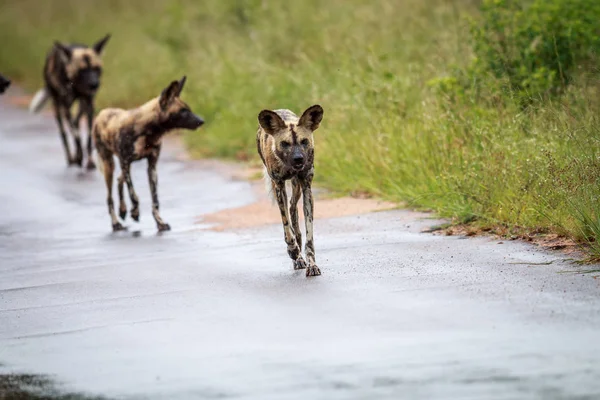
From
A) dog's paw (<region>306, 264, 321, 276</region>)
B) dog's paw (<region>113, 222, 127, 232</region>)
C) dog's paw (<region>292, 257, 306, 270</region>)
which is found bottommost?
dog's paw (<region>306, 264, 321, 276</region>)

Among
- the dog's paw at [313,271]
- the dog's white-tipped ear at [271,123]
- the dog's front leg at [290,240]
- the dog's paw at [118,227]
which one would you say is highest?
the dog's white-tipped ear at [271,123]

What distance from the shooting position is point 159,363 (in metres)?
5.50

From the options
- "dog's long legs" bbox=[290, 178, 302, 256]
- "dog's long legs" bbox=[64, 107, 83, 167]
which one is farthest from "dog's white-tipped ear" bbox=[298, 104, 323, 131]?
"dog's long legs" bbox=[64, 107, 83, 167]

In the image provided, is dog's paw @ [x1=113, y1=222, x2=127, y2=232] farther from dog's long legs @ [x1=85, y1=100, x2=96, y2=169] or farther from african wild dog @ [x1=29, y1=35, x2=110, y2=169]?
african wild dog @ [x1=29, y1=35, x2=110, y2=169]

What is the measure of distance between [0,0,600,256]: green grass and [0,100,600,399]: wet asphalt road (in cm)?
50

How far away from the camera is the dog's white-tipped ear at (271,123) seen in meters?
7.60

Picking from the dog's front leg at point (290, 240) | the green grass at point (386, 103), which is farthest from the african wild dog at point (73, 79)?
the dog's front leg at point (290, 240)

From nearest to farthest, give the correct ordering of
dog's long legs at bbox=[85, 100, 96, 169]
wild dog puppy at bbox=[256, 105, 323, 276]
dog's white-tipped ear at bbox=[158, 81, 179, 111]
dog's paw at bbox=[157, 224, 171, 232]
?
1. wild dog puppy at bbox=[256, 105, 323, 276]
2. dog's paw at bbox=[157, 224, 171, 232]
3. dog's white-tipped ear at bbox=[158, 81, 179, 111]
4. dog's long legs at bbox=[85, 100, 96, 169]

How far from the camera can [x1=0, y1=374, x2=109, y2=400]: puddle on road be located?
16.7 feet

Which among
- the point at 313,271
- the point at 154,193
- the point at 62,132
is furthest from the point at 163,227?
the point at 62,132

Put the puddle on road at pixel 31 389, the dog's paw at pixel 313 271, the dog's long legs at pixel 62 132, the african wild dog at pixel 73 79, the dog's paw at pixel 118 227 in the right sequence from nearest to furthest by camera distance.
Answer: the puddle on road at pixel 31 389
the dog's paw at pixel 313 271
the dog's paw at pixel 118 227
the dog's long legs at pixel 62 132
the african wild dog at pixel 73 79

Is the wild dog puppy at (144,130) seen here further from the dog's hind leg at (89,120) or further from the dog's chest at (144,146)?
the dog's hind leg at (89,120)

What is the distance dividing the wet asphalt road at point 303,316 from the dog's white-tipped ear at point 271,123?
882mm

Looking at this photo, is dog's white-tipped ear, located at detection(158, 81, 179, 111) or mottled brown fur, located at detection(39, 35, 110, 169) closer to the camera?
dog's white-tipped ear, located at detection(158, 81, 179, 111)
